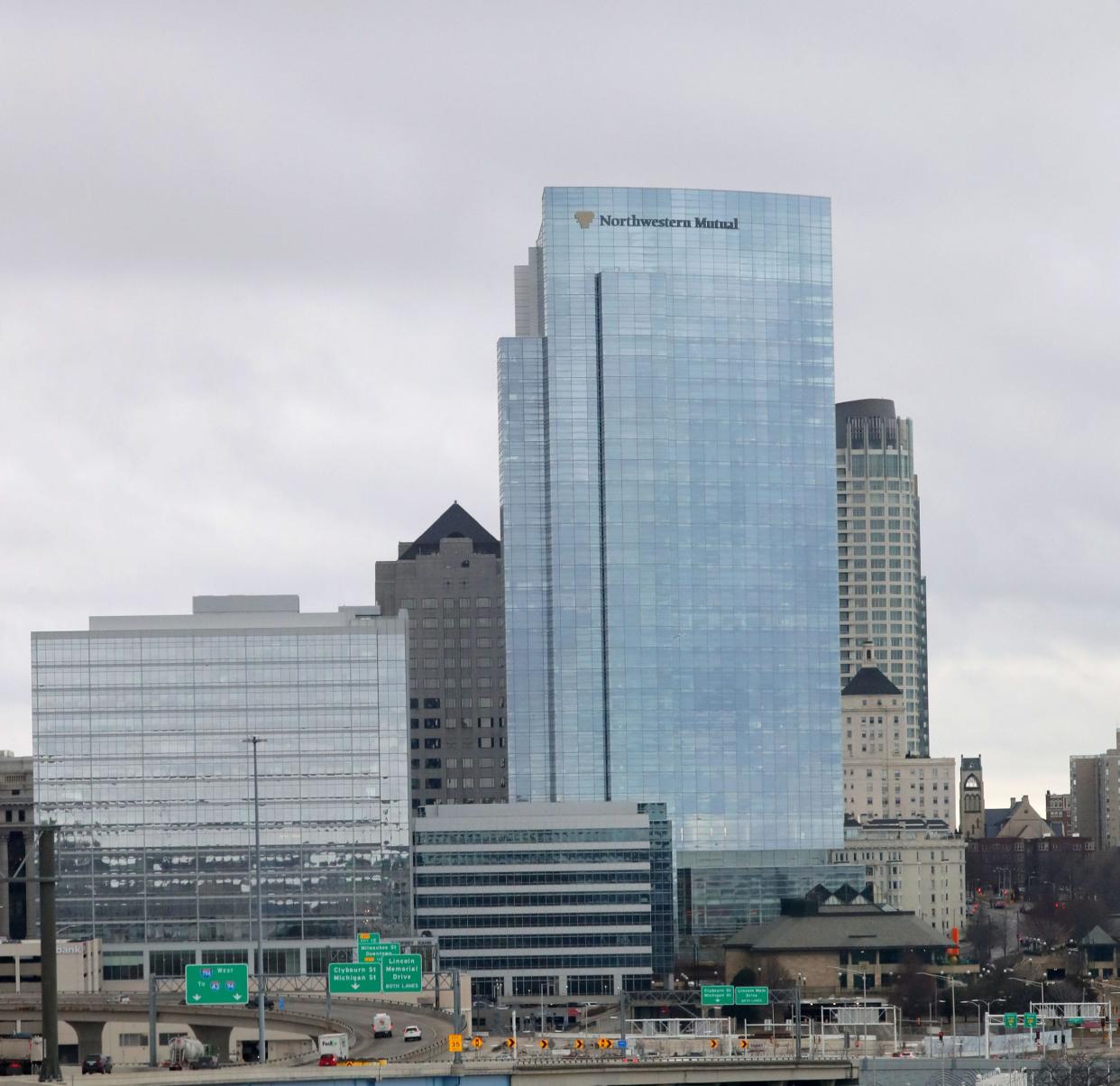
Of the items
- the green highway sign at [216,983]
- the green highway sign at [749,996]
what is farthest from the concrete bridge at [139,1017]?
the green highway sign at [749,996]

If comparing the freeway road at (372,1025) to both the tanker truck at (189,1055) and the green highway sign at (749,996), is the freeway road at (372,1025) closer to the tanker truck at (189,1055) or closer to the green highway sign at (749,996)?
the tanker truck at (189,1055)

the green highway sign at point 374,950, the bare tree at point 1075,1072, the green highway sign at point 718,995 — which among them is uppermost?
the green highway sign at point 374,950

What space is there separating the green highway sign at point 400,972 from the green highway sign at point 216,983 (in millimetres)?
10672

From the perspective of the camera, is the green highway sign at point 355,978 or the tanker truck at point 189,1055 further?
the green highway sign at point 355,978

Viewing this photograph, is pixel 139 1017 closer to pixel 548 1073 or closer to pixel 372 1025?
pixel 372 1025

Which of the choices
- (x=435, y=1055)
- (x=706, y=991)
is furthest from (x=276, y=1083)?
(x=706, y=991)

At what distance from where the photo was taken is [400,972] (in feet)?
536

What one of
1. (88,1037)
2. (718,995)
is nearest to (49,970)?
(718,995)

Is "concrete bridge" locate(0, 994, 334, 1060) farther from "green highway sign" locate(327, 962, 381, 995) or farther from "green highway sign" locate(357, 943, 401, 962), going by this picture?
"green highway sign" locate(327, 962, 381, 995)

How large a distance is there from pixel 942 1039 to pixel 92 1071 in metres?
57.8

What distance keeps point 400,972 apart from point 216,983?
1391 centimetres

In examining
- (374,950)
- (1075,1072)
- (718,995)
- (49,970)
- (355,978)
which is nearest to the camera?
(49,970)

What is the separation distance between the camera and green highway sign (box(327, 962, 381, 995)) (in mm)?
160875

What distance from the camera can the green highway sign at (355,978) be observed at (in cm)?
16088
